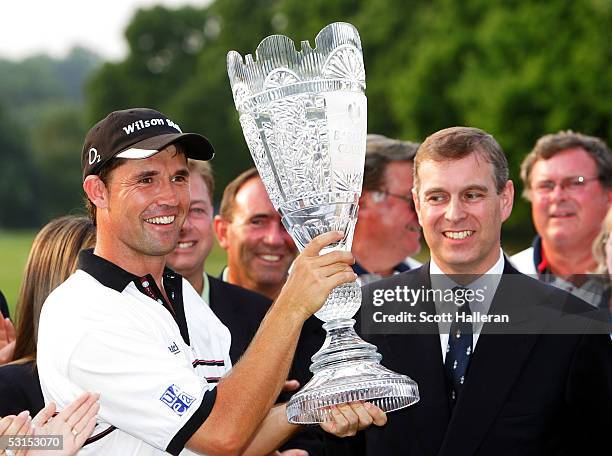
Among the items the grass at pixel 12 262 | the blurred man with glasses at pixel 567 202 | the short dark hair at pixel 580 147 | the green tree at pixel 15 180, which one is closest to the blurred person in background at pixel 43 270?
the blurred man with glasses at pixel 567 202

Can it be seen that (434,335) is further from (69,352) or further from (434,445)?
(69,352)

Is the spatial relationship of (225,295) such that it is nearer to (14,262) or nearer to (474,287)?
(474,287)

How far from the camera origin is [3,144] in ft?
238

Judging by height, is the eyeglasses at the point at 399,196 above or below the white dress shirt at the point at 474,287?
above

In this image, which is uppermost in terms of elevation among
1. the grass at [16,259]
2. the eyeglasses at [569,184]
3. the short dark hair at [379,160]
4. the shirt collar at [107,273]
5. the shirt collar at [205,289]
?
the grass at [16,259]

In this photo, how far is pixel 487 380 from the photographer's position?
356cm

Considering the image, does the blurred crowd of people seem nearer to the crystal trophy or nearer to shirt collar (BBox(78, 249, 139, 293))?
shirt collar (BBox(78, 249, 139, 293))

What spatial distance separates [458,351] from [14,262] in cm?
4371

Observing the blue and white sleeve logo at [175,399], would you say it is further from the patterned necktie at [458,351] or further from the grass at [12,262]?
the grass at [12,262]

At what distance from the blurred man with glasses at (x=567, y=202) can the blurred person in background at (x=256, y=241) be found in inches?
65.2

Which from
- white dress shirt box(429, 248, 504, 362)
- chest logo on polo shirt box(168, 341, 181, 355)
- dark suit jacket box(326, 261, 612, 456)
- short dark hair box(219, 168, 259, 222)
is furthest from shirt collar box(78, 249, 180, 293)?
short dark hair box(219, 168, 259, 222)

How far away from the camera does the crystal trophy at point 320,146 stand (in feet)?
10.4

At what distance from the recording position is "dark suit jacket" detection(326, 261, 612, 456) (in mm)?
3475

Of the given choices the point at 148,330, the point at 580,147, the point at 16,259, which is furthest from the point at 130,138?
the point at 16,259
